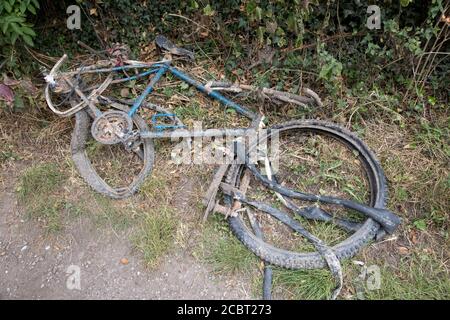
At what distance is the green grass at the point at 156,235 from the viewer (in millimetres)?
3234

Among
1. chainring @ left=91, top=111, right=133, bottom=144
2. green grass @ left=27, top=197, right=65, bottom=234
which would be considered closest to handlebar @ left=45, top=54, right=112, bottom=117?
chainring @ left=91, top=111, right=133, bottom=144

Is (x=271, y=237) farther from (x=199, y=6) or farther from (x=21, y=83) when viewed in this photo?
(x=21, y=83)

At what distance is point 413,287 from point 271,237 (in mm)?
1134

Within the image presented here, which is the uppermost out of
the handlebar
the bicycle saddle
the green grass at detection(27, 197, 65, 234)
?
the bicycle saddle

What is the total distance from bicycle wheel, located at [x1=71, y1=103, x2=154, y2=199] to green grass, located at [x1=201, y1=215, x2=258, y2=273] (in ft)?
2.66

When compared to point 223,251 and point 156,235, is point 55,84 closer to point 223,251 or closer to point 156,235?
point 156,235

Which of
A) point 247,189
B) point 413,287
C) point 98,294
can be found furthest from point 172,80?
point 413,287

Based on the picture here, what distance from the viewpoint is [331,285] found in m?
2.98

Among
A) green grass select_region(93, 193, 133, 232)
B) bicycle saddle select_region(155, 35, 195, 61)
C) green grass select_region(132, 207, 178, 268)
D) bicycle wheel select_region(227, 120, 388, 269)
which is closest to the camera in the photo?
bicycle wheel select_region(227, 120, 388, 269)

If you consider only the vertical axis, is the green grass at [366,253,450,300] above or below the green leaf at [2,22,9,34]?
below

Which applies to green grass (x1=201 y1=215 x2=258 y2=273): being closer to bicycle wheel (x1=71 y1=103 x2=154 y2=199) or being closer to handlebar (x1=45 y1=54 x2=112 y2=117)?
bicycle wheel (x1=71 y1=103 x2=154 y2=199)

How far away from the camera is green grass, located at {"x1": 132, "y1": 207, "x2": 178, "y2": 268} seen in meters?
3.23

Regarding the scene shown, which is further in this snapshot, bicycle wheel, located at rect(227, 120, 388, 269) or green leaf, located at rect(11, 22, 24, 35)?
green leaf, located at rect(11, 22, 24, 35)
